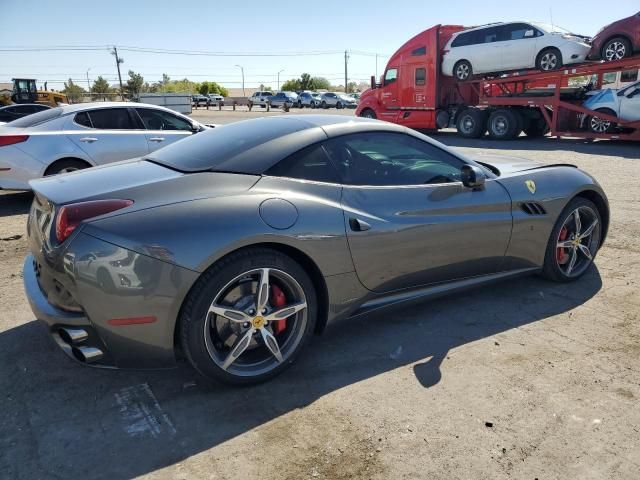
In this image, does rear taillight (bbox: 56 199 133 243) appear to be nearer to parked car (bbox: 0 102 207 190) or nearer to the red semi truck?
parked car (bbox: 0 102 207 190)

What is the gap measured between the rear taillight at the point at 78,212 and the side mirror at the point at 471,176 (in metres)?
2.17

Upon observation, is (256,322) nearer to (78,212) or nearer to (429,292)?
(78,212)

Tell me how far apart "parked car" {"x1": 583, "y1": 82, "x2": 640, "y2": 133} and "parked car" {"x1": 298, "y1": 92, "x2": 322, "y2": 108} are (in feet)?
116

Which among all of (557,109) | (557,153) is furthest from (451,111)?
(557,153)

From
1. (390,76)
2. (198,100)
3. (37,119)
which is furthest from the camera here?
(198,100)

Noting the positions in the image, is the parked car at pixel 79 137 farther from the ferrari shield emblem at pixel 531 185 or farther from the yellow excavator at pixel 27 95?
the yellow excavator at pixel 27 95

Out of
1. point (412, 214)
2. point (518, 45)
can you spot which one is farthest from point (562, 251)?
point (518, 45)

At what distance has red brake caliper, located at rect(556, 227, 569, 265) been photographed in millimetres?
4168

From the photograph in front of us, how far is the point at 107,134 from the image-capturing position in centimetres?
709

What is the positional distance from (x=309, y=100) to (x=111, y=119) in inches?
1725

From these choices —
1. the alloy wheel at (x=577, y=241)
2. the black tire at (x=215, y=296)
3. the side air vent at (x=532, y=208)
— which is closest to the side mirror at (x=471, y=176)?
the side air vent at (x=532, y=208)

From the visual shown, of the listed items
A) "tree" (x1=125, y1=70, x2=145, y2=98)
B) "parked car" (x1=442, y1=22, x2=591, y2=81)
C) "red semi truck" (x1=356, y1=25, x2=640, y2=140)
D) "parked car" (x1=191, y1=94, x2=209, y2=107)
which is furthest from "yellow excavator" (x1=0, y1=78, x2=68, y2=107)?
"tree" (x1=125, y1=70, x2=145, y2=98)

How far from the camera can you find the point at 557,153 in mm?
12852

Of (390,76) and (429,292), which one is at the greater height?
(390,76)
